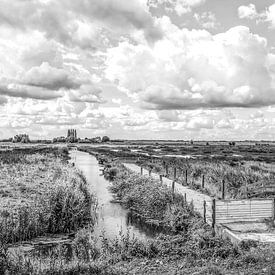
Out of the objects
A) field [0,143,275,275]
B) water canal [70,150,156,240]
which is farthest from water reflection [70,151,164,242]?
field [0,143,275,275]

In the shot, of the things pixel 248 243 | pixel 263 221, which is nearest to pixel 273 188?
pixel 263 221

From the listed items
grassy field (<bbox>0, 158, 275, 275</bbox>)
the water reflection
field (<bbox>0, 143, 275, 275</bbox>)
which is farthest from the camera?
the water reflection

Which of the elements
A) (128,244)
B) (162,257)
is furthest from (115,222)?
(162,257)

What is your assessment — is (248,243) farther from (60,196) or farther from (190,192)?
(190,192)

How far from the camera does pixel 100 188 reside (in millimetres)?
30703

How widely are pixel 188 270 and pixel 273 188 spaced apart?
16.2 m

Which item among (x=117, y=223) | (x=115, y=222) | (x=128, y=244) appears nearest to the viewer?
(x=128, y=244)

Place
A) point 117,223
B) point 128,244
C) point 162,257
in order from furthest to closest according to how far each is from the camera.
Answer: point 117,223, point 128,244, point 162,257

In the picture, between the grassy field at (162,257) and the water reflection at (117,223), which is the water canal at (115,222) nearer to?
the water reflection at (117,223)

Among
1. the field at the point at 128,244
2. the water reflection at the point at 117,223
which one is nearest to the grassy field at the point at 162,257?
the field at the point at 128,244

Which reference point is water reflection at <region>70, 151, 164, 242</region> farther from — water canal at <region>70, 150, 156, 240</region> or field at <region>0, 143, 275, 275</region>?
field at <region>0, 143, 275, 275</region>

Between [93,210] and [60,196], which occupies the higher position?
[60,196]

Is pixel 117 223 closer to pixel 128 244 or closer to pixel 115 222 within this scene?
pixel 115 222

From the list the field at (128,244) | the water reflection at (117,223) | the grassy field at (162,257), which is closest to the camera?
the grassy field at (162,257)
